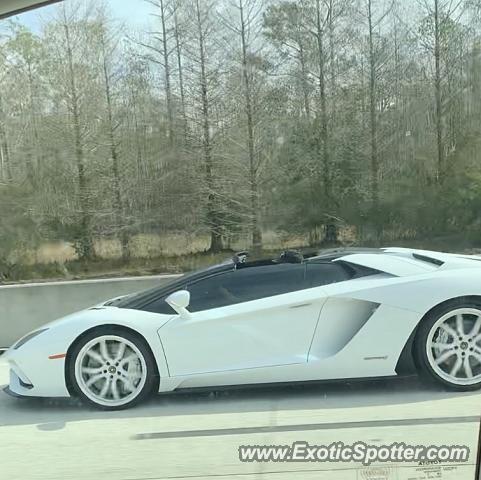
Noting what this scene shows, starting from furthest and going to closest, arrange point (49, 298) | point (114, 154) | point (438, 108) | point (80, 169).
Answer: point (80, 169) → point (114, 154) → point (49, 298) → point (438, 108)

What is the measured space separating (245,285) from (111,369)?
1.12 meters

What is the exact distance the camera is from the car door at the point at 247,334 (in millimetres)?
4477

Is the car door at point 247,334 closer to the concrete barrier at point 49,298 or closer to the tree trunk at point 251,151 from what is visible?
the concrete barrier at point 49,298

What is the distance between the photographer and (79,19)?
20.5 feet

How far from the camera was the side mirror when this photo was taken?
456 cm

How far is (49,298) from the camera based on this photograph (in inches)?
243

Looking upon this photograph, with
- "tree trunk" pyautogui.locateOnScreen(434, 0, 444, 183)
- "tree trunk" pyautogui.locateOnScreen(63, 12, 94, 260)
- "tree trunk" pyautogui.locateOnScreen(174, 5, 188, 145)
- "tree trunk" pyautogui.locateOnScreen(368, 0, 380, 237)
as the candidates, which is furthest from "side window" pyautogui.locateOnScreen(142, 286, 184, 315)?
"tree trunk" pyautogui.locateOnScreen(434, 0, 444, 183)

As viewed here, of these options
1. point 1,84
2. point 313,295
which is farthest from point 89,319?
point 1,84

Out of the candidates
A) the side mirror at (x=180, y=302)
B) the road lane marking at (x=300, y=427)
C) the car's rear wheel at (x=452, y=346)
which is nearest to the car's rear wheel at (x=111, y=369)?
the side mirror at (x=180, y=302)

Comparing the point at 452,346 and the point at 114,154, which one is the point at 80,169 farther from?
the point at 452,346

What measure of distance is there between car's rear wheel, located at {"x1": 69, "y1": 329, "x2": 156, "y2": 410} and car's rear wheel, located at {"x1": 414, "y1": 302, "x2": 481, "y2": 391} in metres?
1.89

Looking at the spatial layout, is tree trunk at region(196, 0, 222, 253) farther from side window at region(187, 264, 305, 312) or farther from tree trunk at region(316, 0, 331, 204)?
tree trunk at region(316, 0, 331, 204)

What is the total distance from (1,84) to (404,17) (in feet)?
16.6

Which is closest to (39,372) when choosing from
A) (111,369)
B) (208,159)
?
Answer: (111,369)
